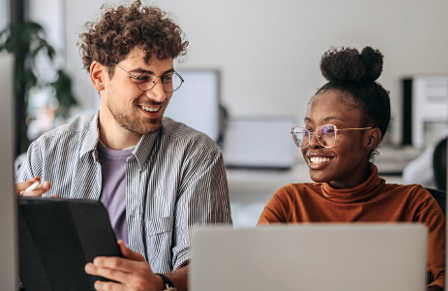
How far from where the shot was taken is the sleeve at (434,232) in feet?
2.88

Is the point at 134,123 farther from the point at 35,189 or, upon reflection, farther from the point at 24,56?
the point at 24,56

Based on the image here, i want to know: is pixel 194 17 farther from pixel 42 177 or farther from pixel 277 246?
pixel 277 246

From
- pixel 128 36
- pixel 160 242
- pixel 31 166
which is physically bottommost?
pixel 160 242

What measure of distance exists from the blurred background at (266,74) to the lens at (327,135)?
1.58 ft

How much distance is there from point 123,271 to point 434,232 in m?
0.67

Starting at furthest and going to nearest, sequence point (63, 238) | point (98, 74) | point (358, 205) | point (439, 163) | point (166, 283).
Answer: point (439, 163) → point (98, 74) → point (358, 205) → point (166, 283) → point (63, 238)

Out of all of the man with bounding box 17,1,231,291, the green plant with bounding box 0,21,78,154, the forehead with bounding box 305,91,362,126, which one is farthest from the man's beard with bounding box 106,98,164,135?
the green plant with bounding box 0,21,78,154

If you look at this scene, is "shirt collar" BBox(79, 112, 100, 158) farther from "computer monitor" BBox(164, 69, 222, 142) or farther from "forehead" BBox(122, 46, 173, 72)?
"computer monitor" BBox(164, 69, 222, 142)

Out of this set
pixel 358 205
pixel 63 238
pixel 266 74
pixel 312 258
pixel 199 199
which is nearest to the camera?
pixel 312 258

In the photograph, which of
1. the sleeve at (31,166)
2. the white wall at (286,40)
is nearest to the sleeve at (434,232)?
the white wall at (286,40)

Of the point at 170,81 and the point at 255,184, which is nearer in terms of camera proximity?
the point at 170,81

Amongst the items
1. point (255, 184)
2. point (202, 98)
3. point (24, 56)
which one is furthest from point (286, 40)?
point (24, 56)

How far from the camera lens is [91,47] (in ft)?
4.13

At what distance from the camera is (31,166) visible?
4.04 ft
